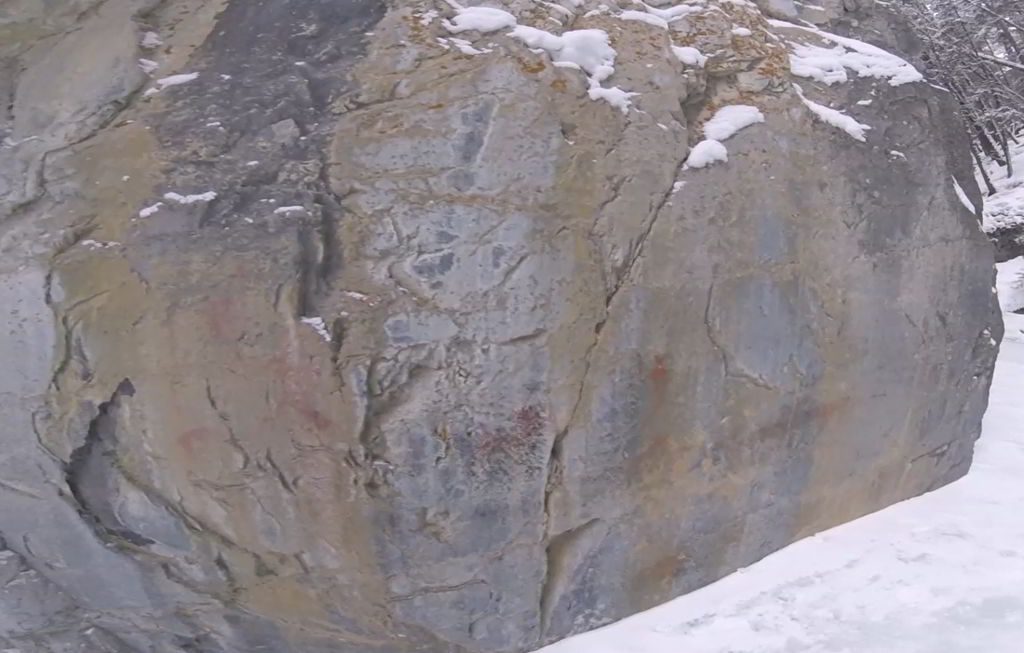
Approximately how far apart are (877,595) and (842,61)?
7.55 ft

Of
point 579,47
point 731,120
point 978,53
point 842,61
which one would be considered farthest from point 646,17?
point 978,53

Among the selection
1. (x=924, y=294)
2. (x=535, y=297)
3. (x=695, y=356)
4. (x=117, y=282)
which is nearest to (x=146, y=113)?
(x=117, y=282)

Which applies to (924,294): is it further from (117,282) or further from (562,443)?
(117,282)

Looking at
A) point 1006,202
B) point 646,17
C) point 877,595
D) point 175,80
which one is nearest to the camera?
point 175,80

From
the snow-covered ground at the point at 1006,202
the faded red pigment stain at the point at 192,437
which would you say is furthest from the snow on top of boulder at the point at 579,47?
the snow-covered ground at the point at 1006,202

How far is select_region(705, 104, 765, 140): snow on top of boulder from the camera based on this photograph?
3.19m

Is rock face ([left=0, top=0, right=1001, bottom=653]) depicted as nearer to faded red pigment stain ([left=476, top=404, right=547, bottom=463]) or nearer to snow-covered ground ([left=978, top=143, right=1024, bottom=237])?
faded red pigment stain ([left=476, top=404, right=547, bottom=463])

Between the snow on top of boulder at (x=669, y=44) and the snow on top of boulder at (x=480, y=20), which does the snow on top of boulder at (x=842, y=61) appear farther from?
the snow on top of boulder at (x=480, y=20)

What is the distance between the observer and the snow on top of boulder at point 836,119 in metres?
3.43

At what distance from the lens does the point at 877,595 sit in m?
3.25

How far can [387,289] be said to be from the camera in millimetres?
2674

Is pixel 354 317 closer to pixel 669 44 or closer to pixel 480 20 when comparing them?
pixel 480 20

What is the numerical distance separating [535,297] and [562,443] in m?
0.54

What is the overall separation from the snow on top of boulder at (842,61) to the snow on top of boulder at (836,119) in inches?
5.0
